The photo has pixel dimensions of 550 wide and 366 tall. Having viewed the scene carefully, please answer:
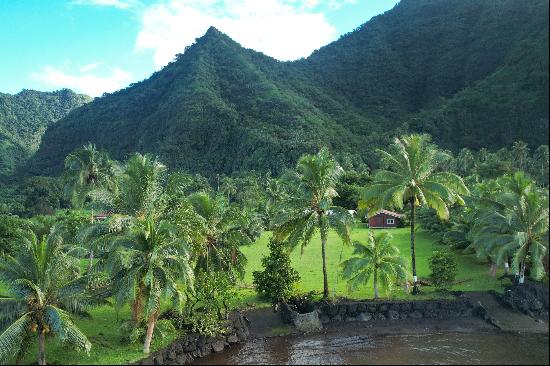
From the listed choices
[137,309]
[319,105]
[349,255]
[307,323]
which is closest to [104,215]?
[349,255]

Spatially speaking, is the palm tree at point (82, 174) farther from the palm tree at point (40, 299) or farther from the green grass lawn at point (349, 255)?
the palm tree at point (40, 299)

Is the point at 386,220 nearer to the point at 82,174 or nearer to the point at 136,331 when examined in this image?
the point at 82,174

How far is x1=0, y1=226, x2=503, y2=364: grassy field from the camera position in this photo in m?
20.1

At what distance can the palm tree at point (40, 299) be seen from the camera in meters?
18.3

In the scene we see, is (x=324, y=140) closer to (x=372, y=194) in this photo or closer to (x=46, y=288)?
(x=372, y=194)

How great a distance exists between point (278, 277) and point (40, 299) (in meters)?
12.1

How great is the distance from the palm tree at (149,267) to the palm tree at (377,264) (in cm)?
969

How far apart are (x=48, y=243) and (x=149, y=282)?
4.64 m

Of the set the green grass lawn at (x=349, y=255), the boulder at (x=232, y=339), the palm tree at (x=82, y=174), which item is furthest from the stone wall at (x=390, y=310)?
the palm tree at (x=82, y=174)

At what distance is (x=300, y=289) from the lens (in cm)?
2806

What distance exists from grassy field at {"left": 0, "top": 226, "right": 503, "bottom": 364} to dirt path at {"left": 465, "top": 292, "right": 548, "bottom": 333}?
1164 millimetres

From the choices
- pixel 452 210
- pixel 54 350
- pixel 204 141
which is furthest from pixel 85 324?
pixel 204 141

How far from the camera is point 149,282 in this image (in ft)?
64.7

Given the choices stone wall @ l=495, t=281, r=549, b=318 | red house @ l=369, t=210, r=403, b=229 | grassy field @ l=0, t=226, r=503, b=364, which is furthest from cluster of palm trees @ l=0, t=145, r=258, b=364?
red house @ l=369, t=210, r=403, b=229
